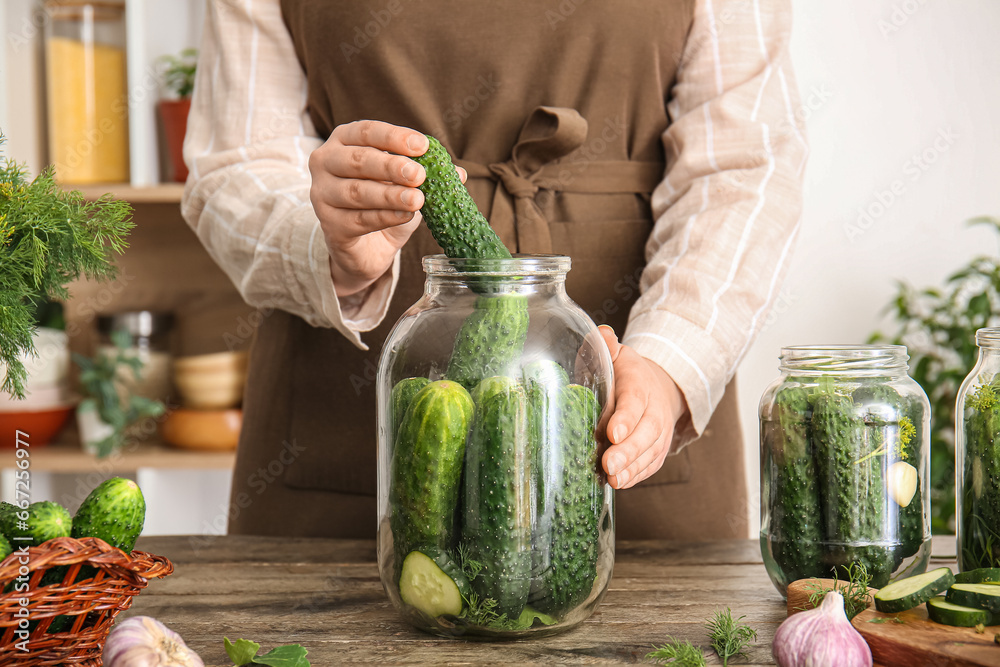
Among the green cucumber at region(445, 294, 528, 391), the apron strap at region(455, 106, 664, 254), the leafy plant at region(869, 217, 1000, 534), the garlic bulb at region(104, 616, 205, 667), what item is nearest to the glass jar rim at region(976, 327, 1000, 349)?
the green cucumber at region(445, 294, 528, 391)

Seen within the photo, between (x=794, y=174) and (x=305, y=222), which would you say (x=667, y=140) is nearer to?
(x=794, y=174)

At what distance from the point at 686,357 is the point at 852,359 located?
216mm

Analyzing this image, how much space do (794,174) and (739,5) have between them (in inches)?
8.7

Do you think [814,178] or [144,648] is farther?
[814,178]

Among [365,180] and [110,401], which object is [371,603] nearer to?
[365,180]

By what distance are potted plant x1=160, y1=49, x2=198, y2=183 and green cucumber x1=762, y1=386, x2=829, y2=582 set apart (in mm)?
1502

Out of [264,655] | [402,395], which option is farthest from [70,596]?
[402,395]

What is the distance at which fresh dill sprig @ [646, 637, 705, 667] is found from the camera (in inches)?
22.4

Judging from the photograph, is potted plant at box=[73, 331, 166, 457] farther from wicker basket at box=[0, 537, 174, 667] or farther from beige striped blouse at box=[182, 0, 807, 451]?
wicker basket at box=[0, 537, 174, 667]

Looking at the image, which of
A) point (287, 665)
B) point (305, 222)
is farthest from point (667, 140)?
point (287, 665)

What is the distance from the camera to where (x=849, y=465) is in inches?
25.0

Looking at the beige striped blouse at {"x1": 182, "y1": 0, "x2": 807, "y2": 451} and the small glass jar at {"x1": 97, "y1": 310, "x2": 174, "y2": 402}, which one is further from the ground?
the beige striped blouse at {"x1": 182, "y1": 0, "x2": 807, "y2": 451}

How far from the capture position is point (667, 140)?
107cm

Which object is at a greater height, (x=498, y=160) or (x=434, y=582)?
(x=498, y=160)
